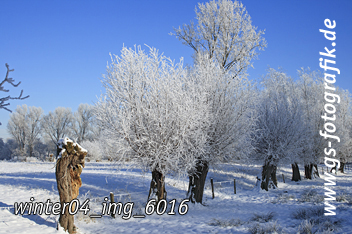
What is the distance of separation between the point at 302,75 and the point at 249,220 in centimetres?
2107

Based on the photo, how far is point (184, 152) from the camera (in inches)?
404

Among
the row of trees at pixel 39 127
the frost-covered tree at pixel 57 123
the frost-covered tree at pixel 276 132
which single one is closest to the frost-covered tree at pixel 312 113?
the frost-covered tree at pixel 276 132

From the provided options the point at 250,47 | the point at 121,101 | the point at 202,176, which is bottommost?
the point at 202,176

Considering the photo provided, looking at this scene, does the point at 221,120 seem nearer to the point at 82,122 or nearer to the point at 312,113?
the point at 312,113

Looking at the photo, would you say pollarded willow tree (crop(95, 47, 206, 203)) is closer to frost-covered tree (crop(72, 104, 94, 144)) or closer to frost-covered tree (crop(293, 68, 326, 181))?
frost-covered tree (crop(293, 68, 326, 181))

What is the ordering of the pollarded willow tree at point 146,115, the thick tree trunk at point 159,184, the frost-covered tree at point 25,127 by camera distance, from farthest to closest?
the frost-covered tree at point 25,127 → the thick tree trunk at point 159,184 → the pollarded willow tree at point 146,115

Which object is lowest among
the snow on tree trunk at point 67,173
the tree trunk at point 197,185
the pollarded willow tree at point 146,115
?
the tree trunk at point 197,185

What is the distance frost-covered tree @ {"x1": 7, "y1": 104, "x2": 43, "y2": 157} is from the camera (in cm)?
5141

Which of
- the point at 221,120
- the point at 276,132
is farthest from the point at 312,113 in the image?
the point at 221,120

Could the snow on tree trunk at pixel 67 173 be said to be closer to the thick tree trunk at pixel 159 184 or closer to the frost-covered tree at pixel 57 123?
the thick tree trunk at pixel 159 184

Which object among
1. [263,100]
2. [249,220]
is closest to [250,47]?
[263,100]

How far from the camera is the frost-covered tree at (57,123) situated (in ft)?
175

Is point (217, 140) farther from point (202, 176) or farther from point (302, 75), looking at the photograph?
point (302, 75)

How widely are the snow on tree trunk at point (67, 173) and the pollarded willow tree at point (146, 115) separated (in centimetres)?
170
